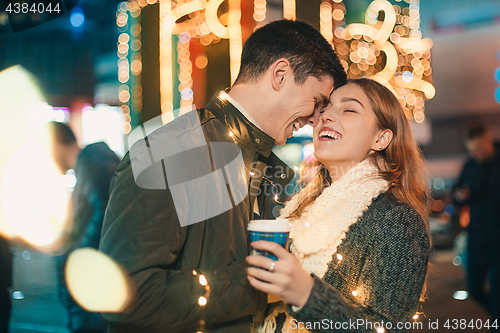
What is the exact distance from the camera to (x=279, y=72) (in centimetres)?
167

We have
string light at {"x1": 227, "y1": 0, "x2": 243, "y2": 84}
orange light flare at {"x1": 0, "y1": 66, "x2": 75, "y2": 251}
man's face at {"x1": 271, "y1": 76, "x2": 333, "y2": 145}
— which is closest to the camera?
man's face at {"x1": 271, "y1": 76, "x2": 333, "y2": 145}

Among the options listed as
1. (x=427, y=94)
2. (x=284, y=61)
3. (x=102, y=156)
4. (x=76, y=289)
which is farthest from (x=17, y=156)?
(x=427, y=94)

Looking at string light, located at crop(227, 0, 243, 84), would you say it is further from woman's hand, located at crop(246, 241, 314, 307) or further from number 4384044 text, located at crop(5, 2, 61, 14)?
woman's hand, located at crop(246, 241, 314, 307)

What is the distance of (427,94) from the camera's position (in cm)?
609

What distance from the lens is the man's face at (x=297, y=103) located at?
1.70m

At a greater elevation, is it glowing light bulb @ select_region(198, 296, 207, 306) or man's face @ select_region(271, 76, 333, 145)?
man's face @ select_region(271, 76, 333, 145)

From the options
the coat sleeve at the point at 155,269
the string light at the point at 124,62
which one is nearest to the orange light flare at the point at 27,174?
the string light at the point at 124,62

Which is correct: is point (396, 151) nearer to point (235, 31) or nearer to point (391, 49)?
point (235, 31)

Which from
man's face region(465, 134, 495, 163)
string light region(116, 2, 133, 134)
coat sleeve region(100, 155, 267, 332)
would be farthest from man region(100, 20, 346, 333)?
man's face region(465, 134, 495, 163)

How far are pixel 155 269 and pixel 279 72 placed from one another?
1071 millimetres

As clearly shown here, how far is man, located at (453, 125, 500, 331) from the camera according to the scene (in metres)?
3.79

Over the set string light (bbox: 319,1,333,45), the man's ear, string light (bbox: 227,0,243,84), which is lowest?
the man's ear

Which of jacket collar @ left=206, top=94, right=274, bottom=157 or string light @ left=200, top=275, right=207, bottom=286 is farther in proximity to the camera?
jacket collar @ left=206, top=94, right=274, bottom=157

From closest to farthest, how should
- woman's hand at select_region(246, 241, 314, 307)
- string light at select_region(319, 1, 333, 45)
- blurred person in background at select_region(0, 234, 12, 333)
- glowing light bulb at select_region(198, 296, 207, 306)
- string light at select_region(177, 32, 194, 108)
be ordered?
woman's hand at select_region(246, 241, 314, 307) → glowing light bulb at select_region(198, 296, 207, 306) → blurred person in background at select_region(0, 234, 12, 333) → string light at select_region(177, 32, 194, 108) → string light at select_region(319, 1, 333, 45)
